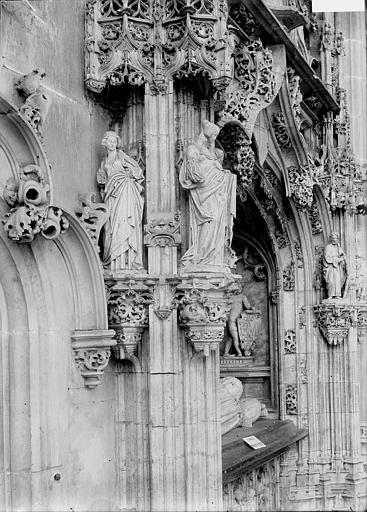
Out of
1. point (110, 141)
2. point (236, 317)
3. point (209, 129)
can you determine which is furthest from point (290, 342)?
point (110, 141)

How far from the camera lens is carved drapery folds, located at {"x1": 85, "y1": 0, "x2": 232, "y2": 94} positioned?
22.2 feet

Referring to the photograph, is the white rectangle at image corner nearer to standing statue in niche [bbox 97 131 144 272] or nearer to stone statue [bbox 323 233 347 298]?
standing statue in niche [bbox 97 131 144 272]

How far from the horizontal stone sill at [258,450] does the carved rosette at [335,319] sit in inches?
53.4

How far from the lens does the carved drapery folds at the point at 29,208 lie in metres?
5.63

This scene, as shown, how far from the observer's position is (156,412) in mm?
6695

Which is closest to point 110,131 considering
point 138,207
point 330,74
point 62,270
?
point 138,207

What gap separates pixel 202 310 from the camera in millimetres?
6730

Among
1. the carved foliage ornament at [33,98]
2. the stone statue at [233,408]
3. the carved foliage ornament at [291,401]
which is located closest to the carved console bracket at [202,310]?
the carved foliage ornament at [33,98]

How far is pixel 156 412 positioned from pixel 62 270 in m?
1.39

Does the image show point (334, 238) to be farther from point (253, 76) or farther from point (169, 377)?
point (169, 377)

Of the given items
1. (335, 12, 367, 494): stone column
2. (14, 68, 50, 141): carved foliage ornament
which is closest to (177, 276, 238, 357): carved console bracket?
(14, 68, 50, 141): carved foliage ornament

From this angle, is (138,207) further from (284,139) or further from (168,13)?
(284,139)

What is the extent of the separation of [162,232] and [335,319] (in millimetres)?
5744

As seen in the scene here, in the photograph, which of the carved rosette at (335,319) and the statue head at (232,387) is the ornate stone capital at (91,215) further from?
the carved rosette at (335,319)
